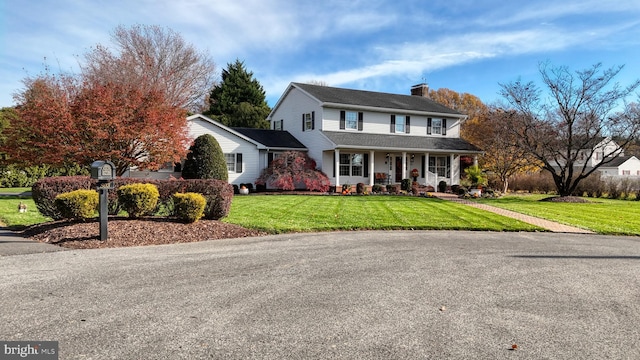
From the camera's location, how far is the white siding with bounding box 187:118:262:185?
23.2 metres

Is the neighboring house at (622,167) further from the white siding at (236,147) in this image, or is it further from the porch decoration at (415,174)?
the white siding at (236,147)

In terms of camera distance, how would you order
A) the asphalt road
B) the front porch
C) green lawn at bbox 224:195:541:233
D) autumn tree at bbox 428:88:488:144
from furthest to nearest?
autumn tree at bbox 428:88:488:144 < the front porch < green lawn at bbox 224:195:541:233 < the asphalt road

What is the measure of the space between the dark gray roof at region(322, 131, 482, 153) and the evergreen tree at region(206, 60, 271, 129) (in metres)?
17.0

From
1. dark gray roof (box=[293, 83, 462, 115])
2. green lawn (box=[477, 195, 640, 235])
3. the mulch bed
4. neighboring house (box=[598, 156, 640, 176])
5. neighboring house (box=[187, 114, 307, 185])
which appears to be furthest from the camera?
neighboring house (box=[598, 156, 640, 176])

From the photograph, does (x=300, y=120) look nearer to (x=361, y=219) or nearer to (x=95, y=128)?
(x=95, y=128)

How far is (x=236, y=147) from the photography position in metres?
24.4

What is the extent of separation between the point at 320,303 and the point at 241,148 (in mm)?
20779

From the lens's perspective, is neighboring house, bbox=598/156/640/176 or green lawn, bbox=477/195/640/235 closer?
green lawn, bbox=477/195/640/235

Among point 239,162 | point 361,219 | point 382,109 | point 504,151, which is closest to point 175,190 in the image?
point 361,219

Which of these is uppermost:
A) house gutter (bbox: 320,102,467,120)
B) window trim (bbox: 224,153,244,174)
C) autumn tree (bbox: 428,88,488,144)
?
autumn tree (bbox: 428,88,488,144)

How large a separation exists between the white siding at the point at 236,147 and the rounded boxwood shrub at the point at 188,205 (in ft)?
46.5

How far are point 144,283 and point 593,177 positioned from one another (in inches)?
1190

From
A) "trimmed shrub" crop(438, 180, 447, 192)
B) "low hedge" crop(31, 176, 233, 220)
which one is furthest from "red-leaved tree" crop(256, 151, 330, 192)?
"low hedge" crop(31, 176, 233, 220)

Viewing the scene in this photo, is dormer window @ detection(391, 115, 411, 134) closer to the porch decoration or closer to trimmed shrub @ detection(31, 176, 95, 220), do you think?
the porch decoration
